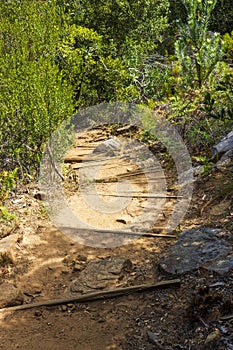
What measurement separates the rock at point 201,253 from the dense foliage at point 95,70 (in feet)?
4.59

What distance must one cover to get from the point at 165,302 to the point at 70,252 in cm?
159

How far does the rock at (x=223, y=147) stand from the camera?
6.15 m

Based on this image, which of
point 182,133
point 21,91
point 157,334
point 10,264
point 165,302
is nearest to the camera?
point 157,334

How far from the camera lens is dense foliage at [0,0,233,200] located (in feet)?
→ 20.1

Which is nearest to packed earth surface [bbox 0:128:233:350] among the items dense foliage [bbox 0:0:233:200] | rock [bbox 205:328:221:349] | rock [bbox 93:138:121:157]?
rock [bbox 205:328:221:349]

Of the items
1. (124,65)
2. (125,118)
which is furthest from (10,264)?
(124,65)

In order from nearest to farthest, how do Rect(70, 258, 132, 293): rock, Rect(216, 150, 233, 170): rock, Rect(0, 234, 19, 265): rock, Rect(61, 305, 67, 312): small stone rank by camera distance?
Rect(61, 305, 67, 312): small stone, Rect(70, 258, 132, 293): rock, Rect(0, 234, 19, 265): rock, Rect(216, 150, 233, 170): rock

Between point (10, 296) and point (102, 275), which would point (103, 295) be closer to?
point (102, 275)

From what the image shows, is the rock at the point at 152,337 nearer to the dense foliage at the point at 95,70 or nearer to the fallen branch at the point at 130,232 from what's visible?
the fallen branch at the point at 130,232

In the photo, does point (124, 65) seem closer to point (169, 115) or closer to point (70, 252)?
point (169, 115)

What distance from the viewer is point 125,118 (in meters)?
8.84

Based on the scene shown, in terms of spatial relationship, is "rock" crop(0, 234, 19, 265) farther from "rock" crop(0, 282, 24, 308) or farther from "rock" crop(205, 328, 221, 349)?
"rock" crop(205, 328, 221, 349)

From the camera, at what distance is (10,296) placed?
3.88 meters

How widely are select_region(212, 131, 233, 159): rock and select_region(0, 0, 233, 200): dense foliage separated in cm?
23
